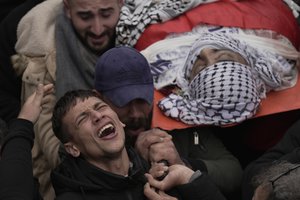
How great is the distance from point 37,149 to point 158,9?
0.77 meters

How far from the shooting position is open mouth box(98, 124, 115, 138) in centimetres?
251

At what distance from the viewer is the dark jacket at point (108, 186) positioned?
2428 mm

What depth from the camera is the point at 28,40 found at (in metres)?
3.23

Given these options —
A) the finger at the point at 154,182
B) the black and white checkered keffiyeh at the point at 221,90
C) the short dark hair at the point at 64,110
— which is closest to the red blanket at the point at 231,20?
the black and white checkered keffiyeh at the point at 221,90

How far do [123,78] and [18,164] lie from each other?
22.1 inches

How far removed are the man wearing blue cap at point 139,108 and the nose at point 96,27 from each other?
0.31m

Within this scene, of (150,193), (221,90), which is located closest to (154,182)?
(150,193)

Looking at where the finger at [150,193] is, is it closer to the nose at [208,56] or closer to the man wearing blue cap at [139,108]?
the man wearing blue cap at [139,108]

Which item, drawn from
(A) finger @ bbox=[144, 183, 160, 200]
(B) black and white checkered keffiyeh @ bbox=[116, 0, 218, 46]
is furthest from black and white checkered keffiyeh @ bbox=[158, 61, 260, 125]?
(A) finger @ bbox=[144, 183, 160, 200]

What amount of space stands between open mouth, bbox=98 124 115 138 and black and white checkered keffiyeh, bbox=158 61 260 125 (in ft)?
1.54

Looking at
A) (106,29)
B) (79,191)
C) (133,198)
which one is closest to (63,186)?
(79,191)

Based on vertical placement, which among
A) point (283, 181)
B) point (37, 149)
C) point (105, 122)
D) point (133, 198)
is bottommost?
point (37, 149)

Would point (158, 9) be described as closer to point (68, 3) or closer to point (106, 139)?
point (68, 3)

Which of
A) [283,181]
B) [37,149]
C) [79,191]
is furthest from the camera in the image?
[37,149]
